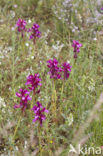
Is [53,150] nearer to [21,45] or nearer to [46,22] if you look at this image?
[21,45]

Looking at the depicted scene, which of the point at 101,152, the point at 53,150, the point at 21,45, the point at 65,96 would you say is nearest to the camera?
the point at 101,152

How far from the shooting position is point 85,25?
3.91 m

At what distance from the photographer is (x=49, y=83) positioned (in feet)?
8.61

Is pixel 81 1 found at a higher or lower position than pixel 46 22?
higher

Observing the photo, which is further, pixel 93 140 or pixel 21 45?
pixel 21 45

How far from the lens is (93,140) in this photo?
189cm

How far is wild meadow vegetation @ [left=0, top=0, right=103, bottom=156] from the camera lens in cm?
189

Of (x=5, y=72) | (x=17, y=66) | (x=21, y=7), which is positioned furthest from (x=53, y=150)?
(x=21, y=7)

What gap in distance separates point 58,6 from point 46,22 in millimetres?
425

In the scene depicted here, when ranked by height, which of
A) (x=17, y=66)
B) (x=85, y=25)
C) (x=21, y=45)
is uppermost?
(x=85, y=25)

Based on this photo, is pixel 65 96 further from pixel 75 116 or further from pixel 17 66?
pixel 17 66

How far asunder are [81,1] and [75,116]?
285cm

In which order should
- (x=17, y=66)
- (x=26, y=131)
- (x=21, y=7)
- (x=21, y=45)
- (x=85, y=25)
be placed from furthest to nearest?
1. (x=21, y=7)
2. (x=85, y=25)
3. (x=21, y=45)
4. (x=17, y=66)
5. (x=26, y=131)

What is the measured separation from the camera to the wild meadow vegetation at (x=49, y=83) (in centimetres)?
189
